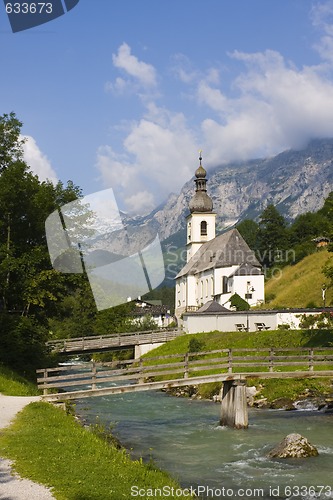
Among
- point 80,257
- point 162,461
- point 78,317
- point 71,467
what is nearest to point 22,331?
point 80,257

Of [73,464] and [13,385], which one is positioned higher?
[13,385]

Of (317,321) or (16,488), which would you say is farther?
(317,321)

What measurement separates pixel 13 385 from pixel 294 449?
1105 centimetres

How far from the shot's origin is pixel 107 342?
50906mm

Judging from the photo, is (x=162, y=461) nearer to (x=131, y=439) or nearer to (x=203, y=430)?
(x=131, y=439)

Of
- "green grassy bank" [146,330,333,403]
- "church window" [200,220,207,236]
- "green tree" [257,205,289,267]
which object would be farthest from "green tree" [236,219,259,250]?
"green grassy bank" [146,330,333,403]

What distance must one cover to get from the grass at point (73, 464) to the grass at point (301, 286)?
1947 inches

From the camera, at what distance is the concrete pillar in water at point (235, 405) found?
2173cm

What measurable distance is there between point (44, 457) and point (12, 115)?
24.1 metres

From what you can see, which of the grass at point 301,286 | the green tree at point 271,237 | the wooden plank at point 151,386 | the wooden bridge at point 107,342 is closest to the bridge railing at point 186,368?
the wooden plank at point 151,386

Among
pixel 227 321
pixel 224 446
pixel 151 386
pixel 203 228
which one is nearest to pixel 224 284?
pixel 227 321

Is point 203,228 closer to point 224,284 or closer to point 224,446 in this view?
point 224,284

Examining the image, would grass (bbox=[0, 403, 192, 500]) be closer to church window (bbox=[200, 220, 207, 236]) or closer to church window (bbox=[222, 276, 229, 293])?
church window (bbox=[222, 276, 229, 293])

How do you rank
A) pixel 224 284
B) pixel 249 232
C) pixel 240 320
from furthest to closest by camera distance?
pixel 249 232 → pixel 224 284 → pixel 240 320
